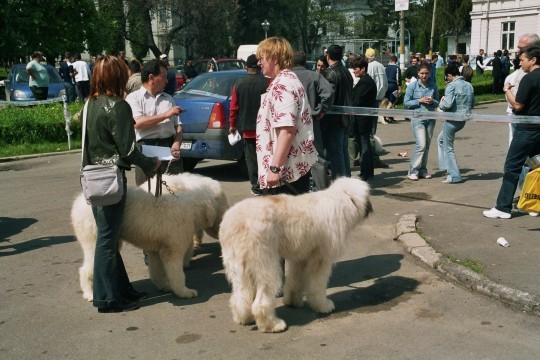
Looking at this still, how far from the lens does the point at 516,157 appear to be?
7.06m

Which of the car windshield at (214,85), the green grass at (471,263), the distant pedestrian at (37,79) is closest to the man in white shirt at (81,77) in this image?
the distant pedestrian at (37,79)

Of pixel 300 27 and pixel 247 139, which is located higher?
pixel 300 27

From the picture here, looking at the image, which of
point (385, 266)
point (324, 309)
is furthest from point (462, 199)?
point (324, 309)

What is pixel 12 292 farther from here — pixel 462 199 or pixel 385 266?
pixel 462 199

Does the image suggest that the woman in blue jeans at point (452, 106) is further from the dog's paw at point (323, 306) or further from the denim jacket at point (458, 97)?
the dog's paw at point (323, 306)

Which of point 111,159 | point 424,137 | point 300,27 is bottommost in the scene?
point 424,137

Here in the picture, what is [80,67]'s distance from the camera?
2350cm

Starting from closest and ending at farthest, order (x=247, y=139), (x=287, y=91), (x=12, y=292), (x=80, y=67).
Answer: (x=287, y=91), (x=12, y=292), (x=247, y=139), (x=80, y=67)

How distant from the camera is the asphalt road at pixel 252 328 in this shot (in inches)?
165

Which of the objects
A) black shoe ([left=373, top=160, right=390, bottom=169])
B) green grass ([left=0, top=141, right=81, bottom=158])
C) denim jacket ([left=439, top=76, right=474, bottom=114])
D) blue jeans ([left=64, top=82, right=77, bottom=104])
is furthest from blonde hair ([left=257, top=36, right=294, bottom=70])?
blue jeans ([left=64, top=82, right=77, bottom=104])

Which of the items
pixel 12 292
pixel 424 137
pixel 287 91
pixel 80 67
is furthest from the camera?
pixel 80 67

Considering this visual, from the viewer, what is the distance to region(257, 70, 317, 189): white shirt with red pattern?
4617 mm

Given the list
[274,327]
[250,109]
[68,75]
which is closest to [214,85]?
[250,109]

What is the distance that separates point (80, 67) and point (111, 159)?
2036 centimetres
